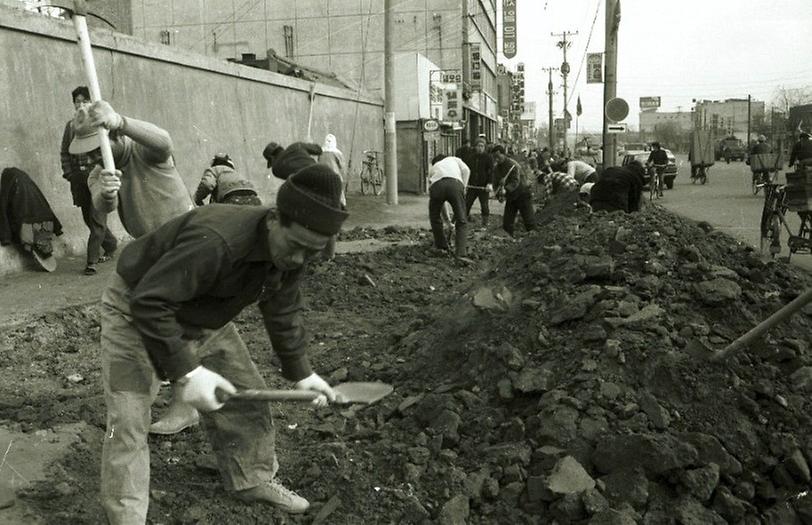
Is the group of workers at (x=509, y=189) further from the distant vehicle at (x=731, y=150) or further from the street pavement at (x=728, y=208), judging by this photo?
the distant vehicle at (x=731, y=150)

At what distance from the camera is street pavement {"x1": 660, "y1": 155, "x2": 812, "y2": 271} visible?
41.4 ft

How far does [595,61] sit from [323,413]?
84.3 ft

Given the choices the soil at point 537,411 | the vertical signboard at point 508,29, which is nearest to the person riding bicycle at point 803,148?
the soil at point 537,411

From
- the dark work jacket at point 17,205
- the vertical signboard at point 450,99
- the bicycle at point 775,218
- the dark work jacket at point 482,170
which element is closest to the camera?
the dark work jacket at point 17,205

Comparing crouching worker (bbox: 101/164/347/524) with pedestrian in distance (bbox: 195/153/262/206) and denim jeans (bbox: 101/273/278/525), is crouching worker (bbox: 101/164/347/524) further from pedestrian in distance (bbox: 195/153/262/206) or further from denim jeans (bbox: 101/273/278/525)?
pedestrian in distance (bbox: 195/153/262/206)

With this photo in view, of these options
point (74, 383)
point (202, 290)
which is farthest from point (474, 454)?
point (74, 383)

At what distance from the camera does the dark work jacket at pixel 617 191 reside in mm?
10203

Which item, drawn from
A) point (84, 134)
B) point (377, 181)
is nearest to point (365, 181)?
point (377, 181)

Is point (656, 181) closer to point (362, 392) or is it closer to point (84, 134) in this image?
point (84, 134)

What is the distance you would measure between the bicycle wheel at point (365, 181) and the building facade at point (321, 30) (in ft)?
43.7

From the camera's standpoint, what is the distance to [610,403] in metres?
3.92

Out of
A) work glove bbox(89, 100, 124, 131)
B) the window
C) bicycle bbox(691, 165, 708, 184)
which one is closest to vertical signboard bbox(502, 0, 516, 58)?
the window

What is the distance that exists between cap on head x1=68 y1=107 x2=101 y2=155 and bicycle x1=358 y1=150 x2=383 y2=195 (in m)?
17.9

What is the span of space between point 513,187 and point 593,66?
17.9 meters
